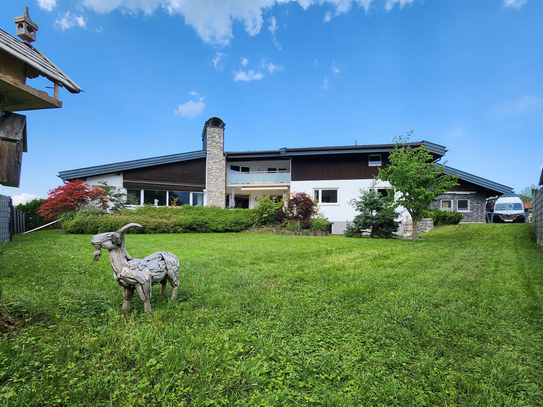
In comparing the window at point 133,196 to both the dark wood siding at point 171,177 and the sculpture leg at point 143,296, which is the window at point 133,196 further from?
the sculpture leg at point 143,296

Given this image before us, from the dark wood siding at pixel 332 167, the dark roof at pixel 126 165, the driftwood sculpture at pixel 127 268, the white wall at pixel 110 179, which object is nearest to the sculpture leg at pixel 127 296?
the driftwood sculpture at pixel 127 268

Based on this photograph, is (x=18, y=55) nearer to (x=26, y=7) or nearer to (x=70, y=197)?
(x=26, y=7)

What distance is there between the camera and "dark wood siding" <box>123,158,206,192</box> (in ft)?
66.1

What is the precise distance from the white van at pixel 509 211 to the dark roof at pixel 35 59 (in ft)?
91.7

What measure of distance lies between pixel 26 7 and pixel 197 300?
435 centimetres

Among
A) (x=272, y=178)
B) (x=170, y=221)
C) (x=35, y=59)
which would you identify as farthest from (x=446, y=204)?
(x=35, y=59)

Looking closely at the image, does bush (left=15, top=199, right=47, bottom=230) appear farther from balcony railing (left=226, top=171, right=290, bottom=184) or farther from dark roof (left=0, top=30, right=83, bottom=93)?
dark roof (left=0, top=30, right=83, bottom=93)

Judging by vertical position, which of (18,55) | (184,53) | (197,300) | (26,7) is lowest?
(197,300)

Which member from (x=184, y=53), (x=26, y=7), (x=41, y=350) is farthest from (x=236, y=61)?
(x=41, y=350)

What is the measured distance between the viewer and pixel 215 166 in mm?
22297

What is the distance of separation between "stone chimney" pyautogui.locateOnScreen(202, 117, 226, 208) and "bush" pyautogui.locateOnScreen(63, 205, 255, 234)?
14.9ft

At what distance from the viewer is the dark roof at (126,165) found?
18.2 meters

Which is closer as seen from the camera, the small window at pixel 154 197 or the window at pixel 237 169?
the small window at pixel 154 197

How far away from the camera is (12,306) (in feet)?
10.6
